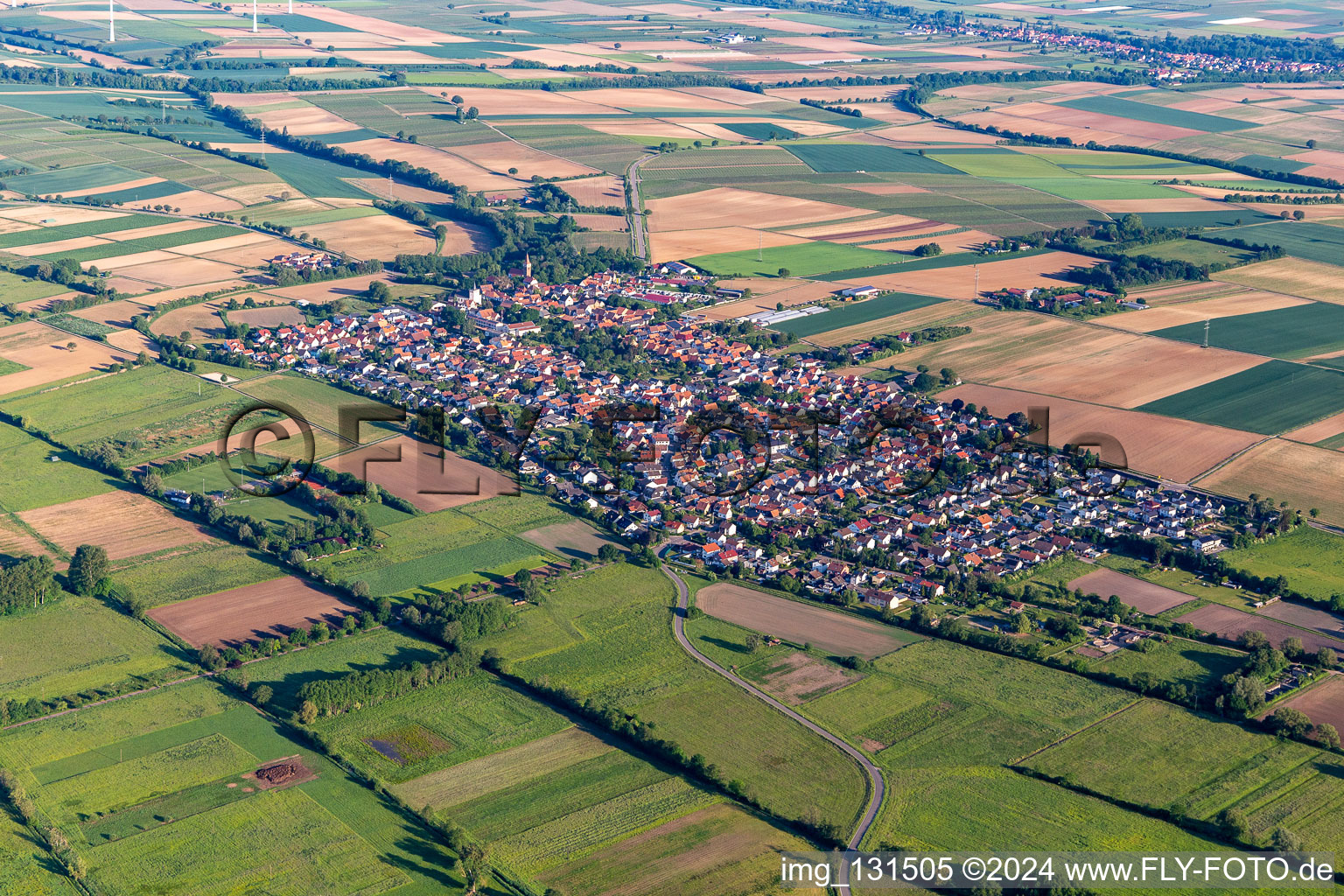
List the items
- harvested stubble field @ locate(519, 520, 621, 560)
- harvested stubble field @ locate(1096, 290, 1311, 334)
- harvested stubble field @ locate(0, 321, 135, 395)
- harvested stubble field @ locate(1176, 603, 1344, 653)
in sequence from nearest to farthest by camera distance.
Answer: harvested stubble field @ locate(1176, 603, 1344, 653) → harvested stubble field @ locate(519, 520, 621, 560) → harvested stubble field @ locate(0, 321, 135, 395) → harvested stubble field @ locate(1096, 290, 1311, 334)

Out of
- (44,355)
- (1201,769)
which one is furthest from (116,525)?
(1201,769)

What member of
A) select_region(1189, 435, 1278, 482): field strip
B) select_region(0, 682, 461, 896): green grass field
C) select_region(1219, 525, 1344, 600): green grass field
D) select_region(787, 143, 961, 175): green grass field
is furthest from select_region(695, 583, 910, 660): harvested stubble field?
select_region(787, 143, 961, 175): green grass field

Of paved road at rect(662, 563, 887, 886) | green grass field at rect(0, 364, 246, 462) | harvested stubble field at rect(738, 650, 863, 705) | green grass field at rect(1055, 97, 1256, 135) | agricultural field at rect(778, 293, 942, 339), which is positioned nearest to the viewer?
paved road at rect(662, 563, 887, 886)

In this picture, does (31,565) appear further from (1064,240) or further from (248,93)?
(248,93)

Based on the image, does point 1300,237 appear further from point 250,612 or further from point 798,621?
point 250,612

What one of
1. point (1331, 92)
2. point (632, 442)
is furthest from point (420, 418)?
point (1331, 92)

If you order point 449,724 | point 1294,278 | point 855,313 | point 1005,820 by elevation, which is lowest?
point 449,724

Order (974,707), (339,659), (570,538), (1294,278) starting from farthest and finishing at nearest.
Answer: (1294,278)
(570,538)
(339,659)
(974,707)

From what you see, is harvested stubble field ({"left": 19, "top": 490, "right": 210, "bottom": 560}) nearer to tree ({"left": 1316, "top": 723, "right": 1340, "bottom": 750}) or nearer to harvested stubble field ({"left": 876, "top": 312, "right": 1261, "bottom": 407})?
harvested stubble field ({"left": 876, "top": 312, "right": 1261, "bottom": 407})
